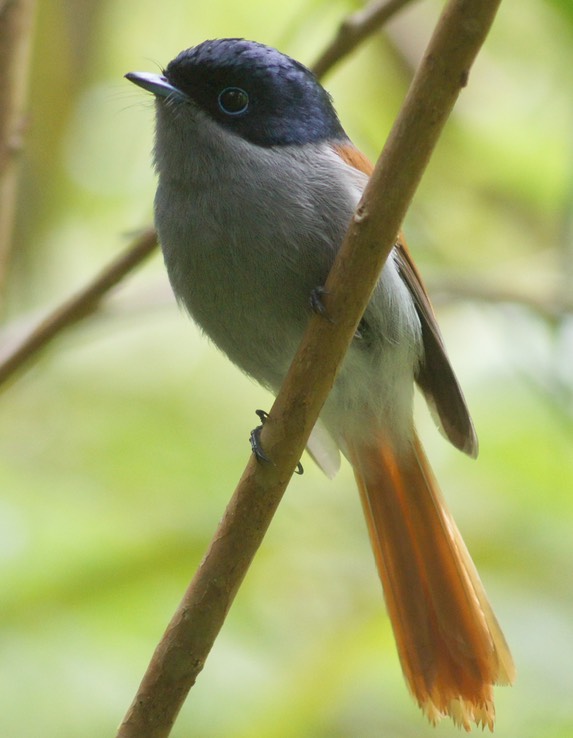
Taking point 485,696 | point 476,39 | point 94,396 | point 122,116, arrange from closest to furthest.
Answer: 1. point 476,39
2. point 485,696
3. point 94,396
4. point 122,116

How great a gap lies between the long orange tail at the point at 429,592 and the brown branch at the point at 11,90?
4.13ft

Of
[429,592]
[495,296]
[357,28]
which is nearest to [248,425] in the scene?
[495,296]

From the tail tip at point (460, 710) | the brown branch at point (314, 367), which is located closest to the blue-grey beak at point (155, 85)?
the brown branch at point (314, 367)

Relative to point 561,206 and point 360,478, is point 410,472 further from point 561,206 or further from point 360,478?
point 561,206

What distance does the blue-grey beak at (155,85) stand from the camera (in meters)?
2.76

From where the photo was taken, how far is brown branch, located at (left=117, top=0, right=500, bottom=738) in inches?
68.0

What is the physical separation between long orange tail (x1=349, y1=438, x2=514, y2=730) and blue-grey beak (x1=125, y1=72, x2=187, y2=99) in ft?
3.97

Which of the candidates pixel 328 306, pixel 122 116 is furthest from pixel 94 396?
pixel 328 306

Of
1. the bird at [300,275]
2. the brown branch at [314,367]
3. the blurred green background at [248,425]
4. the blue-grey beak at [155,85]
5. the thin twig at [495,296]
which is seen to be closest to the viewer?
the brown branch at [314,367]

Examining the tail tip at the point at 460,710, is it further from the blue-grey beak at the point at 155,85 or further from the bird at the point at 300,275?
the blue-grey beak at the point at 155,85

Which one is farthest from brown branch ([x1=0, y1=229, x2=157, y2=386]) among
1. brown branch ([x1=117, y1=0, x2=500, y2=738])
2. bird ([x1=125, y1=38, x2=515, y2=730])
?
brown branch ([x1=117, y1=0, x2=500, y2=738])

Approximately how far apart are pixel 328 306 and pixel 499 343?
7.09 feet

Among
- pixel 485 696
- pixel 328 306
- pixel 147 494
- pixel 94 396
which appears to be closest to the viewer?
pixel 328 306

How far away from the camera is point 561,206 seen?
13.0 feet
